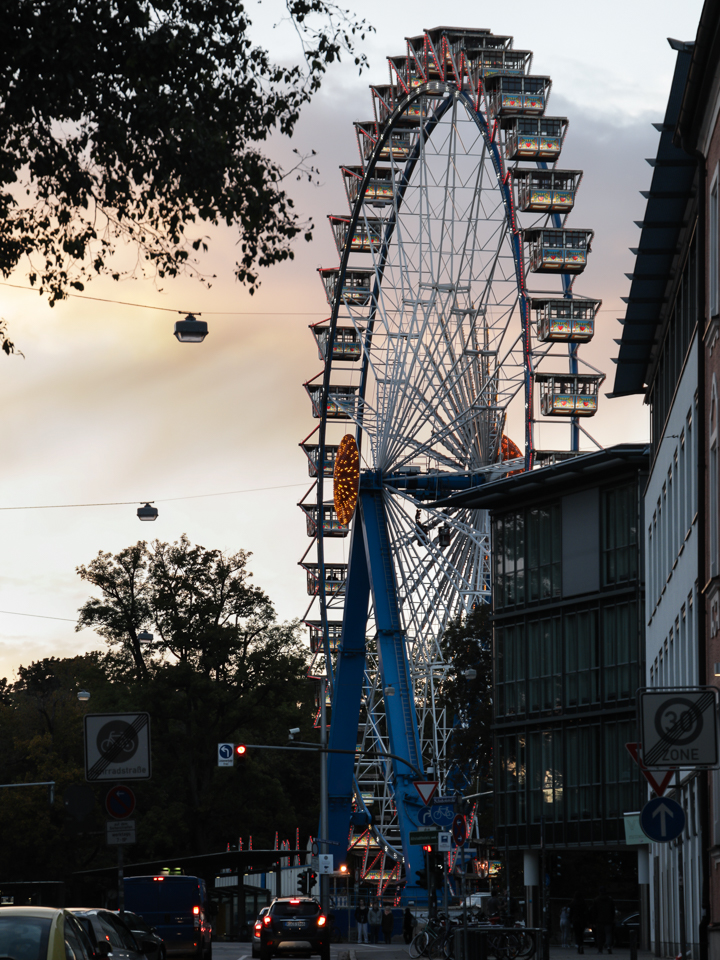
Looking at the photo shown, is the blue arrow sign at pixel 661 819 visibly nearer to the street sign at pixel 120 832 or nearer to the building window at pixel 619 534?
the street sign at pixel 120 832

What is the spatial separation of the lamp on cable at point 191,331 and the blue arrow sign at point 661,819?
15.2 metres

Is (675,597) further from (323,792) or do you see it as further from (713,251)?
(323,792)

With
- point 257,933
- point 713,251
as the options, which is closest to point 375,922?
point 257,933

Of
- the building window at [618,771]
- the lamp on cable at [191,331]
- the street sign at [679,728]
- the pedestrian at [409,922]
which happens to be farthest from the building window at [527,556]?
the street sign at [679,728]

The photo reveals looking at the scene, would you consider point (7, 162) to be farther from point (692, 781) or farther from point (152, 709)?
point (152, 709)

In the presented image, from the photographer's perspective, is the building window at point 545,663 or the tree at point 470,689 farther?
the tree at point 470,689

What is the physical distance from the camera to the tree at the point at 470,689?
5744cm

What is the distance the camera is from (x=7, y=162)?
45.0 ft

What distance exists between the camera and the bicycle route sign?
17.9 meters

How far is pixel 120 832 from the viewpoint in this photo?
61.6 ft

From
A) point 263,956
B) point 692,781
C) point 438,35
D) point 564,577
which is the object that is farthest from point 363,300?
point 692,781

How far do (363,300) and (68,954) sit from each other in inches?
1824

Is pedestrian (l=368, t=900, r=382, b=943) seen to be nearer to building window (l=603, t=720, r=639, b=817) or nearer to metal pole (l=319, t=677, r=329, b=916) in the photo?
metal pole (l=319, t=677, r=329, b=916)

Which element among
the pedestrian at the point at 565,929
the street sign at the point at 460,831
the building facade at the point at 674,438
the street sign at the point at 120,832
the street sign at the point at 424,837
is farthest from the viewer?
the pedestrian at the point at 565,929
